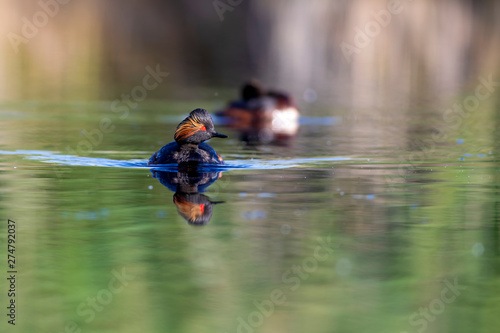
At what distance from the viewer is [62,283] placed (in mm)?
6707

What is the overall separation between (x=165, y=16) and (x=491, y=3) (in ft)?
76.9

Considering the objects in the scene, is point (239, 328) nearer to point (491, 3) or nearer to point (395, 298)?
point (395, 298)

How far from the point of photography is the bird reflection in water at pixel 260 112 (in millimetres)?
21750

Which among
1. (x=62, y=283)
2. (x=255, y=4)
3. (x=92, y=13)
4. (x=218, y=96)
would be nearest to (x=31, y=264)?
(x=62, y=283)

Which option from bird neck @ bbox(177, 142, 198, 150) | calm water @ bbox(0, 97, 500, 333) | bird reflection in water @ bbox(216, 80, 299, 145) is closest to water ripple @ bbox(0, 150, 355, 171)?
calm water @ bbox(0, 97, 500, 333)

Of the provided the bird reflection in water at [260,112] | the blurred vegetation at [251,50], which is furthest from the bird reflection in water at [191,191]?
the blurred vegetation at [251,50]

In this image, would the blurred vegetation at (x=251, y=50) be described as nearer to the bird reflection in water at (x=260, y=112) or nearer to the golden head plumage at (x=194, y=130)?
the bird reflection in water at (x=260, y=112)

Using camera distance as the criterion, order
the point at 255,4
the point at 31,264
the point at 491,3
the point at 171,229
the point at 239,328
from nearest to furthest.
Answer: the point at 239,328
the point at 31,264
the point at 171,229
the point at 255,4
the point at 491,3

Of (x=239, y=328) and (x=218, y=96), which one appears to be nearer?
(x=239, y=328)

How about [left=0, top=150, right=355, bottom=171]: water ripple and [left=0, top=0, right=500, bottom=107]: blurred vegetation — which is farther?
[left=0, top=0, right=500, bottom=107]: blurred vegetation

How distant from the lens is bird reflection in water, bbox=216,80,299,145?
2175cm

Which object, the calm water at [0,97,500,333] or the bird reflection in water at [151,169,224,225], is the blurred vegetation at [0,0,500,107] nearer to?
the calm water at [0,97,500,333]

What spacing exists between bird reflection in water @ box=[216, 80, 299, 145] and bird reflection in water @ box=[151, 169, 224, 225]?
8580mm

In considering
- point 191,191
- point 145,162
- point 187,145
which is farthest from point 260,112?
point 191,191
